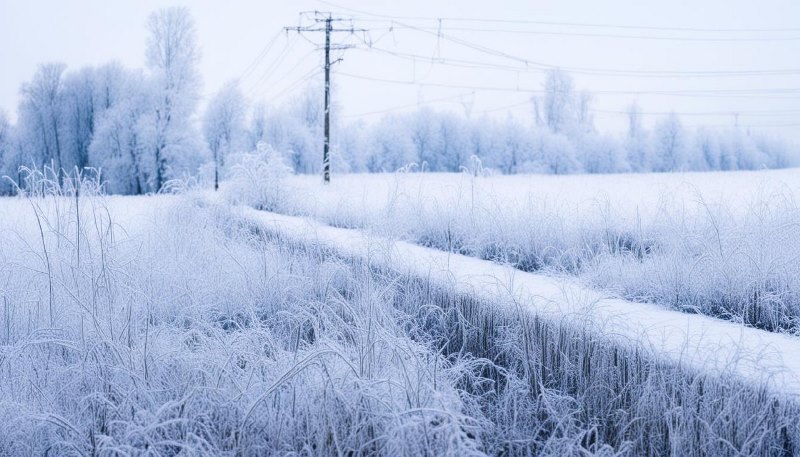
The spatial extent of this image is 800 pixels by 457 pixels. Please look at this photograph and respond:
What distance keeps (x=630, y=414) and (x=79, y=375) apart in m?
2.40

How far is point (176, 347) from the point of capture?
2.75 m

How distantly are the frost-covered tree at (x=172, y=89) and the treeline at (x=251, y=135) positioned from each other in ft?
0.16

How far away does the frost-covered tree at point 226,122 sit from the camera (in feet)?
102

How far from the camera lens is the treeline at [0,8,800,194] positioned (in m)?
25.9

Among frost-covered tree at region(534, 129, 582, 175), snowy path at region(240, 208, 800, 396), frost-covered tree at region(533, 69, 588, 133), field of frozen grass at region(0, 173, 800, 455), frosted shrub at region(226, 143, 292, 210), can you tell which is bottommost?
field of frozen grass at region(0, 173, 800, 455)

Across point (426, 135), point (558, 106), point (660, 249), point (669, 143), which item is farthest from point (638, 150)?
point (660, 249)

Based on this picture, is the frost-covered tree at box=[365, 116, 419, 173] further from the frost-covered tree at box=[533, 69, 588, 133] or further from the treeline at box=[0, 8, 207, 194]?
the treeline at box=[0, 8, 207, 194]

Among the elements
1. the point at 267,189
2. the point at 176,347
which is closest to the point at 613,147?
the point at 267,189

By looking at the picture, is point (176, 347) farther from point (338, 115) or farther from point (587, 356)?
point (338, 115)

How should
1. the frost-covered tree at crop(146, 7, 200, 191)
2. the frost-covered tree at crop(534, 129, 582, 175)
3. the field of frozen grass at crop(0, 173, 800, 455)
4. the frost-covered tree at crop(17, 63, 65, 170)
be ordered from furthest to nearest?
the frost-covered tree at crop(534, 129, 582, 175) → the frost-covered tree at crop(17, 63, 65, 170) → the frost-covered tree at crop(146, 7, 200, 191) → the field of frozen grass at crop(0, 173, 800, 455)

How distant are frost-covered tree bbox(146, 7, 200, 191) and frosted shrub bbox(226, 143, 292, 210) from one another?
1417 cm

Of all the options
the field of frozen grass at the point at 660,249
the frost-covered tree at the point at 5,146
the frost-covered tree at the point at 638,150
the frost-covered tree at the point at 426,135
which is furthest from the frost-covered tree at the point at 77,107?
the frost-covered tree at the point at 638,150

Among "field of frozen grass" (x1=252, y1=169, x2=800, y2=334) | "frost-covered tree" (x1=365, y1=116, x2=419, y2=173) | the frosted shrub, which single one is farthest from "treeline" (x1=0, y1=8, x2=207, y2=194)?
"field of frozen grass" (x1=252, y1=169, x2=800, y2=334)

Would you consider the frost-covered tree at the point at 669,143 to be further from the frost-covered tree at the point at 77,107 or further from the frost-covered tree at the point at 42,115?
the frost-covered tree at the point at 42,115
